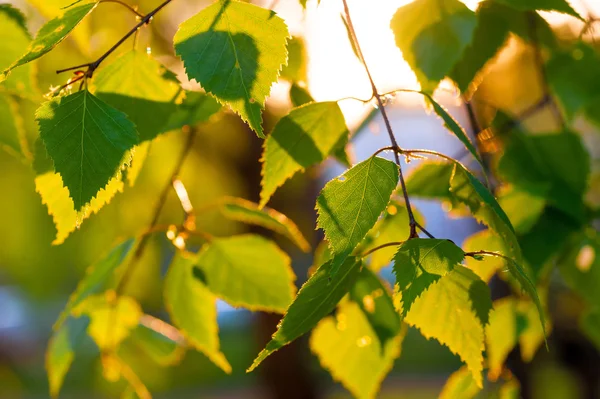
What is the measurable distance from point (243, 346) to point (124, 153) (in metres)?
11.6

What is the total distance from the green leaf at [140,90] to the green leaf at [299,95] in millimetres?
192

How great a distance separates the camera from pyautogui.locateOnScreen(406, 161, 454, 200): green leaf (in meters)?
0.74

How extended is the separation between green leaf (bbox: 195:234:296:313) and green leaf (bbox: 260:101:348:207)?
0.19 metres

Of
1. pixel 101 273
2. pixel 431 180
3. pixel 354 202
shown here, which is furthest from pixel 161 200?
pixel 354 202

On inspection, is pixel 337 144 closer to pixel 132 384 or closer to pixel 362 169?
pixel 362 169

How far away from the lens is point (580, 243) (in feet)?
2.95

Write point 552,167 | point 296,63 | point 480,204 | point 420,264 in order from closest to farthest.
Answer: point 420,264 → point 480,204 → point 296,63 → point 552,167

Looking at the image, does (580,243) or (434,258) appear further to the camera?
Answer: (580,243)

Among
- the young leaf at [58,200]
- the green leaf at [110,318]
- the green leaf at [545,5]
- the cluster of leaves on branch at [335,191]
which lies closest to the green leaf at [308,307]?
the cluster of leaves on branch at [335,191]

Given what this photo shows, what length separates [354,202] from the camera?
45 cm

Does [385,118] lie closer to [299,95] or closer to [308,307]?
[308,307]

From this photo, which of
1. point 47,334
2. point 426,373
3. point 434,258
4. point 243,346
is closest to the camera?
point 434,258

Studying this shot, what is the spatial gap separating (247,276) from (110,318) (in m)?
0.29

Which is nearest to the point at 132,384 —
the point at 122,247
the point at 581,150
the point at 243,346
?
the point at 122,247
